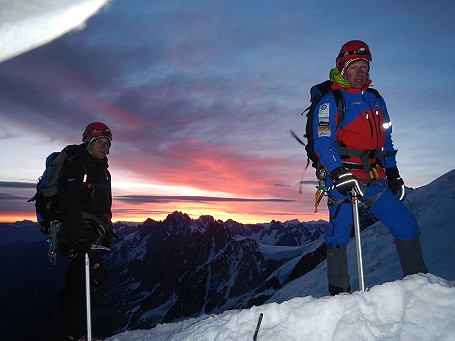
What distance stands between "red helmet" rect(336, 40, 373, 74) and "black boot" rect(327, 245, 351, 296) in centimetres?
326

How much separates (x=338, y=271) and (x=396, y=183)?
1.83m

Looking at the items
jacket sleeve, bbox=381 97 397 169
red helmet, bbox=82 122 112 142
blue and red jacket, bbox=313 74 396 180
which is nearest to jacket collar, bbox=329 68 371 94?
blue and red jacket, bbox=313 74 396 180

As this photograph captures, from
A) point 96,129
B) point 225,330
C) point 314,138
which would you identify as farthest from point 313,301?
point 96,129

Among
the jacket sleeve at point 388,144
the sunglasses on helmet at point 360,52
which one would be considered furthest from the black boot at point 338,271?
the sunglasses on helmet at point 360,52

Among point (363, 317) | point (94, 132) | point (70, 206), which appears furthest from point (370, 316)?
point (94, 132)

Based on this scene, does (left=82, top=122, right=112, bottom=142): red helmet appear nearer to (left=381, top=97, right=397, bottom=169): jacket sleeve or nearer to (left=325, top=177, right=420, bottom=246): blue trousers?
(left=325, top=177, right=420, bottom=246): blue trousers

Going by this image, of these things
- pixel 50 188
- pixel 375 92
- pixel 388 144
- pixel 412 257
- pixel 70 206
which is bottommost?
pixel 412 257

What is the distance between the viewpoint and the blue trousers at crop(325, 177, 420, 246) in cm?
493

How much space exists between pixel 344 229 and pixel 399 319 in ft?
7.10

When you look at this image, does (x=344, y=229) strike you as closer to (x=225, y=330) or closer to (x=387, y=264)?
(x=225, y=330)

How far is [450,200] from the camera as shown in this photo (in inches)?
1164

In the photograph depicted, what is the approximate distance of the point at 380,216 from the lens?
512cm

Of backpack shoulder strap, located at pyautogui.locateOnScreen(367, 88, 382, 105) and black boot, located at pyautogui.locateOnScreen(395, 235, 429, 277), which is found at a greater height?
backpack shoulder strap, located at pyautogui.locateOnScreen(367, 88, 382, 105)

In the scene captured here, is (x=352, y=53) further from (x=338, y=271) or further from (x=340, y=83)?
(x=338, y=271)
